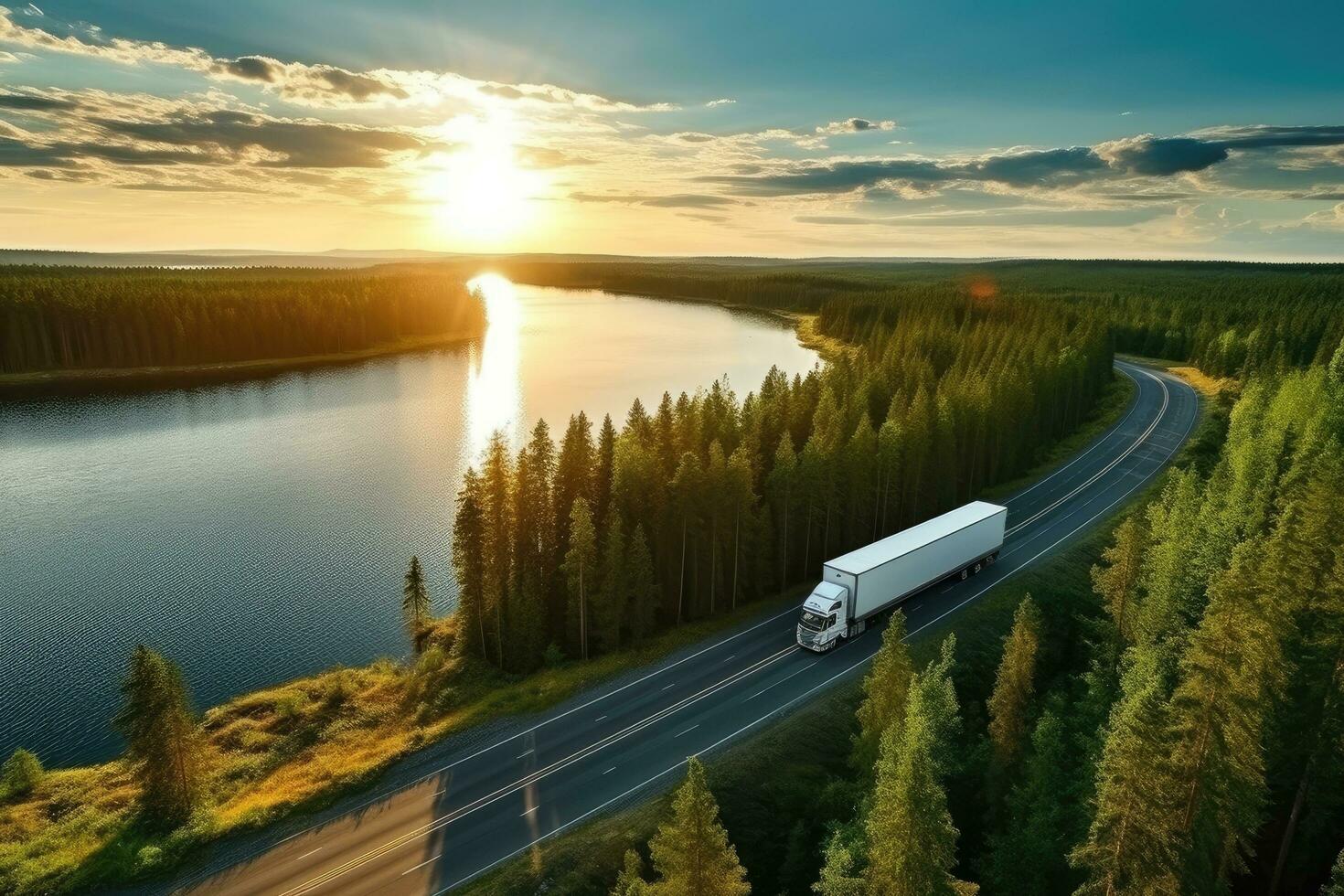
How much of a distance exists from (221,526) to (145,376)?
343 feet

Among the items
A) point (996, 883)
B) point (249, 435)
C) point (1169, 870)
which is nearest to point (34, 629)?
point (249, 435)

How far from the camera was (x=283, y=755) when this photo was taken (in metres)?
42.0

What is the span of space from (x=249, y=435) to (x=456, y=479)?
44.3 meters

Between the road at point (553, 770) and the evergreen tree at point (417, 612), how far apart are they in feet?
59.2

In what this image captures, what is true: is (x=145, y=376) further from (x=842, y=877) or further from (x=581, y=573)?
(x=842, y=877)

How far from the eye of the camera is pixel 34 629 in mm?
56750

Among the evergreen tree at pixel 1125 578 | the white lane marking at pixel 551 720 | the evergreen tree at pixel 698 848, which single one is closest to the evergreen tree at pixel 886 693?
the evergreen tree at pixel 698 848

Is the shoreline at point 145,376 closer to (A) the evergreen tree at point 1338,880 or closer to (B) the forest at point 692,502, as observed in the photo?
(B) the forest at point 692,502

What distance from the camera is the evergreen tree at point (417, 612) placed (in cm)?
5647

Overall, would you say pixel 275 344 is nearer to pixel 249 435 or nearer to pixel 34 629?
pixel 249 435

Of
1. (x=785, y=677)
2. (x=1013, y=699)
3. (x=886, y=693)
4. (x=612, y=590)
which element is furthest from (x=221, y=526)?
(x=1013, y=699)

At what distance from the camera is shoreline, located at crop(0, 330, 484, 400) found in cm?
14212

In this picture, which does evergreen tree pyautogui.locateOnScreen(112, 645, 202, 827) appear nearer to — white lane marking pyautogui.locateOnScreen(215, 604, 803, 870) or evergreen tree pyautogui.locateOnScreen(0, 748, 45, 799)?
white lane marking pyautogui.locateOnScreen(215, 604, 803, 870)

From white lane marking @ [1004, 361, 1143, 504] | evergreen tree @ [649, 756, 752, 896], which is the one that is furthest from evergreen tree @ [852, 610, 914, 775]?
white lane marking @ [1004, 361, 1143, 504]
